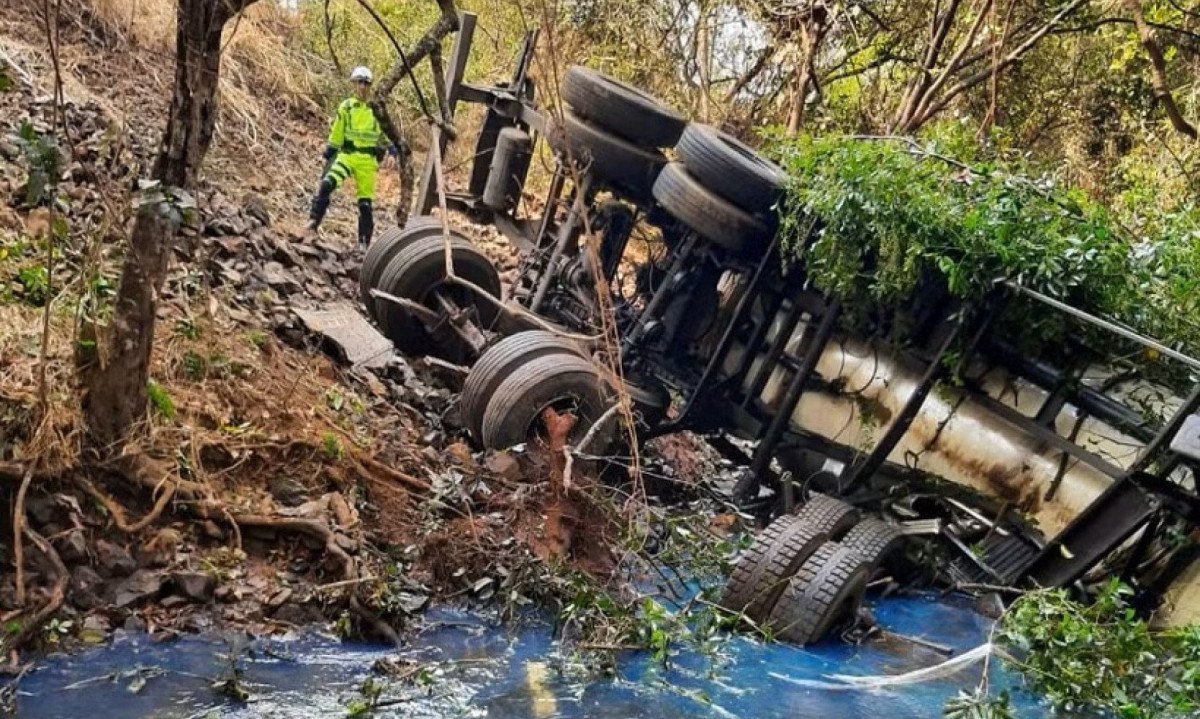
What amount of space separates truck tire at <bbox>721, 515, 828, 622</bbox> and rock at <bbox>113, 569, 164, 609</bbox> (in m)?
2.43

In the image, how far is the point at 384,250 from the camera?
25.0 feet

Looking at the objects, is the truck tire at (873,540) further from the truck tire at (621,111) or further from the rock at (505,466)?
the truck tire at (621,111)

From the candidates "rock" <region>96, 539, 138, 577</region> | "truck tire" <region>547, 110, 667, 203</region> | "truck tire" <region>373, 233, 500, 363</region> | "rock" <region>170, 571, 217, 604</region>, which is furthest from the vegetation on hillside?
"truck tire" <region>373, 233, 500, 363</region>

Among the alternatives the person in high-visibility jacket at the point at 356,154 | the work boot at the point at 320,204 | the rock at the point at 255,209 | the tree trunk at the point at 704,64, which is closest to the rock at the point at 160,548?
the rock at the point at 255,209

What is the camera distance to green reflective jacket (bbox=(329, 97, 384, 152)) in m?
9.21

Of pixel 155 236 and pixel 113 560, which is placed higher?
pixel 155 236

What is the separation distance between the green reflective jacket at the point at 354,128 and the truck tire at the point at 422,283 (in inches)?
86.4

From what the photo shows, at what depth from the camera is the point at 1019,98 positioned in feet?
42.2

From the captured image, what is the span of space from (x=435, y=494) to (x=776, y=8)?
8.11 metres

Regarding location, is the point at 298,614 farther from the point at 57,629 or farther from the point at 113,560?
the point at 57,629

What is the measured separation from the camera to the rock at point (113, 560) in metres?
3.96

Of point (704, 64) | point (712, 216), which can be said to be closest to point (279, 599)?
point (712, 216)

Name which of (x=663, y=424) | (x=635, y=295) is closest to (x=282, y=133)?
(x=635, y=295)

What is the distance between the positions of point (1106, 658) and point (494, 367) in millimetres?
3310
